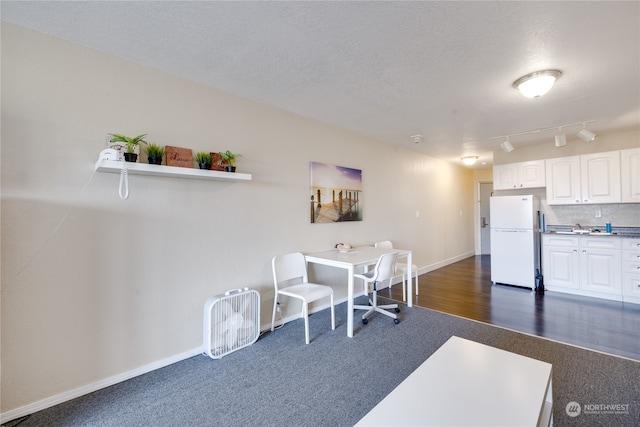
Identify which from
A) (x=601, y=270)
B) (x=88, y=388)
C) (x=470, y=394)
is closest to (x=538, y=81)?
(x=470, y=394)

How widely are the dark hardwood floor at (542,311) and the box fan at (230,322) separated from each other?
7.64ft

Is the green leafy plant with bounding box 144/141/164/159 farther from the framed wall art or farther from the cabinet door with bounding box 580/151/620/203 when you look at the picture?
the cabinet door with bounding box 580/151/620/203

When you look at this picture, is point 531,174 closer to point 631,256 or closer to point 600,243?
point 600,243

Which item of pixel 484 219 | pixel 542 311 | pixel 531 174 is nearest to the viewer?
pixel 542 311

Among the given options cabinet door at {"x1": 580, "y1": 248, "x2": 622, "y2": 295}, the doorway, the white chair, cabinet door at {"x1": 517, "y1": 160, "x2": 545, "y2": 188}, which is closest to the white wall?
the white chair

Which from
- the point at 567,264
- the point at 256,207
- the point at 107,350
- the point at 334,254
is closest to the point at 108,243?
the point at 107,350

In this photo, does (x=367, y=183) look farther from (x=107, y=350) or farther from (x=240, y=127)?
(x=107, y=350)

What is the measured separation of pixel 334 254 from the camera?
135 inches

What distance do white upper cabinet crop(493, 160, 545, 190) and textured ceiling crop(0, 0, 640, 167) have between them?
1494 millimetres

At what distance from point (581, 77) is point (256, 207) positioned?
3.28 m

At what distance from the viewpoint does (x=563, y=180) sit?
14.4ft

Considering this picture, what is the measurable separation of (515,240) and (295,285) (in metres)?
3.86

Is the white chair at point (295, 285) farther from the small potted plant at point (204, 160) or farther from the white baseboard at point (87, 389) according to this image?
the small potted plant at point (204, 160)

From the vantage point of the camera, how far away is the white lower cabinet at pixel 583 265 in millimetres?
3799
